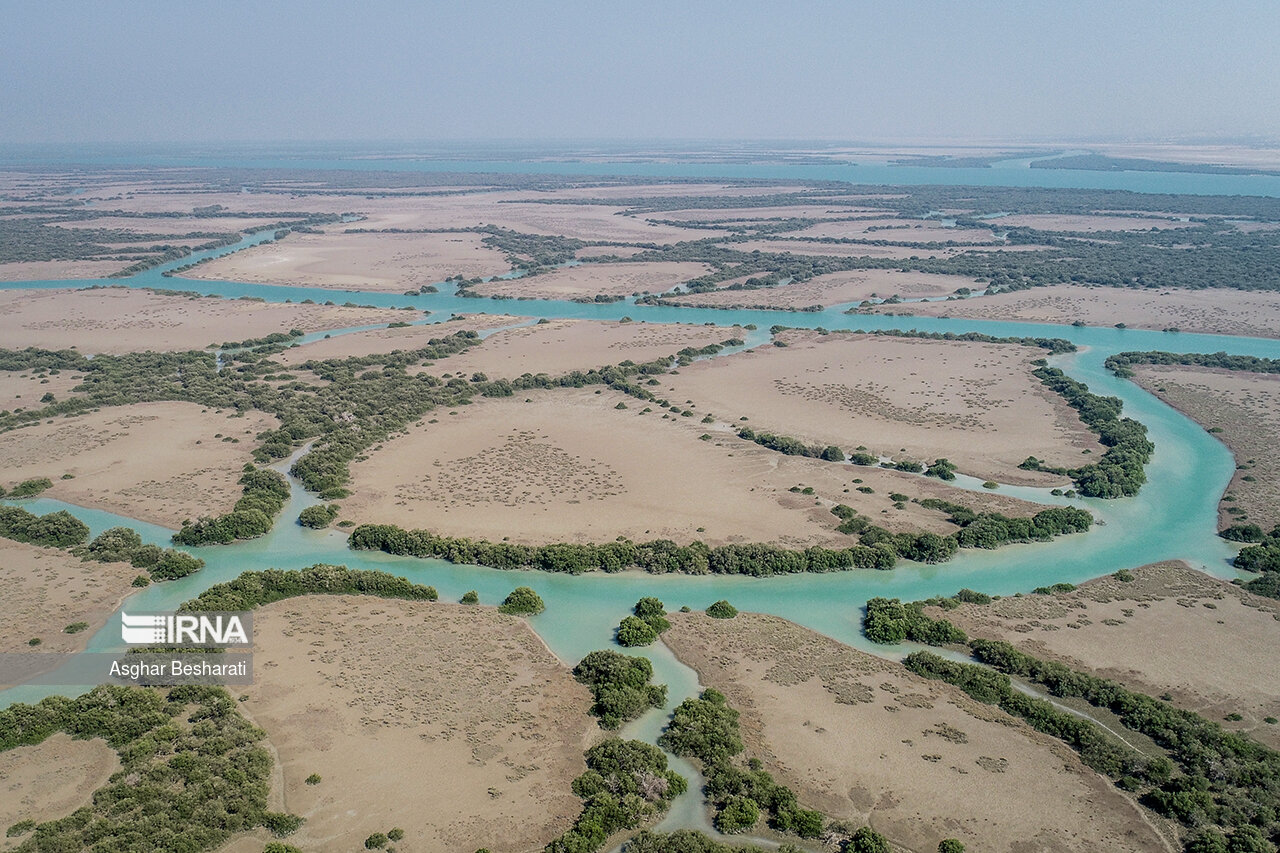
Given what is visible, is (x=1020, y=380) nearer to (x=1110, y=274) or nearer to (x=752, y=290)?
(x=752, y=290)

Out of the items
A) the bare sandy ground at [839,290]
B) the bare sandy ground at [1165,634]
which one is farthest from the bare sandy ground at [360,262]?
the bare sandy ground at [1165,634]

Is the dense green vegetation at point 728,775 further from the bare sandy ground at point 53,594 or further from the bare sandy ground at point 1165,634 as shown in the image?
the bare sandy ground at point 53,594

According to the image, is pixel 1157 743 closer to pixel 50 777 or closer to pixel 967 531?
pixel 967 531

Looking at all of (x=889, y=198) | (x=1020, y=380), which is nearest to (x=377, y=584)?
(x=1020, y=380)

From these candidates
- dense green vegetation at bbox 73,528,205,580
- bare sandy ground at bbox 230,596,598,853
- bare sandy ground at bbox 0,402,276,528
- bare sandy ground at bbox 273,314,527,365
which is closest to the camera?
bare sandy ground at bbox 230,596,598,853

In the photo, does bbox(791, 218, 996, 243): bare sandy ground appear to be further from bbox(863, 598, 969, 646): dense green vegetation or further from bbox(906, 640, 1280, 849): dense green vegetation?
bbox(906, 640, 1280, 849): dense green vegetation

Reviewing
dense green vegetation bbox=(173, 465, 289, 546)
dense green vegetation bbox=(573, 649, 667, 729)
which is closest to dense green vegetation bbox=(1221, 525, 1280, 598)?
dense green vegetation bbox=(573, 649, 667, 729)
